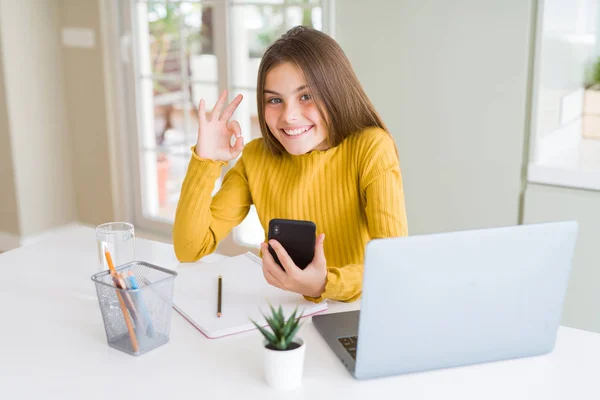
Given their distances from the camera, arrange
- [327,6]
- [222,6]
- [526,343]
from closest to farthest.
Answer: [526,343] < [327,6] < [222,6]

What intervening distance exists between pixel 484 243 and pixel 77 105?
3192mm

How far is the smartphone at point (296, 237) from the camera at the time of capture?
1427 millimetres

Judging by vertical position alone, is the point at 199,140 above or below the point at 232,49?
below

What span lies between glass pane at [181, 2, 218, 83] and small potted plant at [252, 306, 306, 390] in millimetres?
2501

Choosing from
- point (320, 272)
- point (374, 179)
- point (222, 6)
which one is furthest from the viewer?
point (222, 6)

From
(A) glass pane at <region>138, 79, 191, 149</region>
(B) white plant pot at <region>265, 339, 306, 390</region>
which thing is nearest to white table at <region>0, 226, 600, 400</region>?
(B) white plant pot at <region>265, 339, 306, 390</region>

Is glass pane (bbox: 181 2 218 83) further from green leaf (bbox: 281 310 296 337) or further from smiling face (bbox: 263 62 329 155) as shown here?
green leaf (bbox: 281 310 296 337)

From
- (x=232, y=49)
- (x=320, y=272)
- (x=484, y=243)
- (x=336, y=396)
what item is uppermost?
(x=232, y=49)

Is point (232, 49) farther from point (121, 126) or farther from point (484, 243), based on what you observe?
point (484, 243)

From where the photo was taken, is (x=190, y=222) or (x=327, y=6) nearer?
(x=190, y=222)

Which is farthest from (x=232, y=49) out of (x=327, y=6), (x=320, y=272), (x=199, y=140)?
(x=320, y=272)

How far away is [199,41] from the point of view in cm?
360

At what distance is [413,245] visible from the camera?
1.16 meters

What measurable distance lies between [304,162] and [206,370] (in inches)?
28.0
